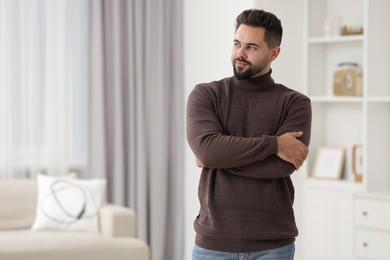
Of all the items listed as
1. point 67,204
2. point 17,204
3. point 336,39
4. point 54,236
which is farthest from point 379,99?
point 17,204

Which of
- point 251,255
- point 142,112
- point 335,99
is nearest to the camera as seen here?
point 251,255

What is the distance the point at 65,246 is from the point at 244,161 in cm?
208

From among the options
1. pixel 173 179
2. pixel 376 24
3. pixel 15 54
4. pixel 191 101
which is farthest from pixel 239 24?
pixel 173 179

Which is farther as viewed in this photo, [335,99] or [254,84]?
[335,99]

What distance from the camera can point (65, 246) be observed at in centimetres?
412

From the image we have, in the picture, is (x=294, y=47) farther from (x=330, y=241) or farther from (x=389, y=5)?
(x=330, y=241)

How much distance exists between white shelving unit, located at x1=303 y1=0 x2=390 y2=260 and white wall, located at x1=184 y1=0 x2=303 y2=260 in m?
0.08

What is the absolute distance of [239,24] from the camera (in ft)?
8.08

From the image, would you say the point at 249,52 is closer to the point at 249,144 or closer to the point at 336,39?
the point at 249,144

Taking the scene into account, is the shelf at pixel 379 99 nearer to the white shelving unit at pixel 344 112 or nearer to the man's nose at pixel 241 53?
the white shelving unit at pixel 344 112

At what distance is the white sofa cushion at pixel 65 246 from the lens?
13.1ft

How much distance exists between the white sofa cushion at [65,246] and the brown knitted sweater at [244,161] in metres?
1.86

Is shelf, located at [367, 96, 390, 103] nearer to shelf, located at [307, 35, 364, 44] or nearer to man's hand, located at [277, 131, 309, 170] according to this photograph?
shelf, located at [307, 35, 364, 44]

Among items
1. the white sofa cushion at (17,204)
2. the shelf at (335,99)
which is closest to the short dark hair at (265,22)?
the shelf at (335,99)
